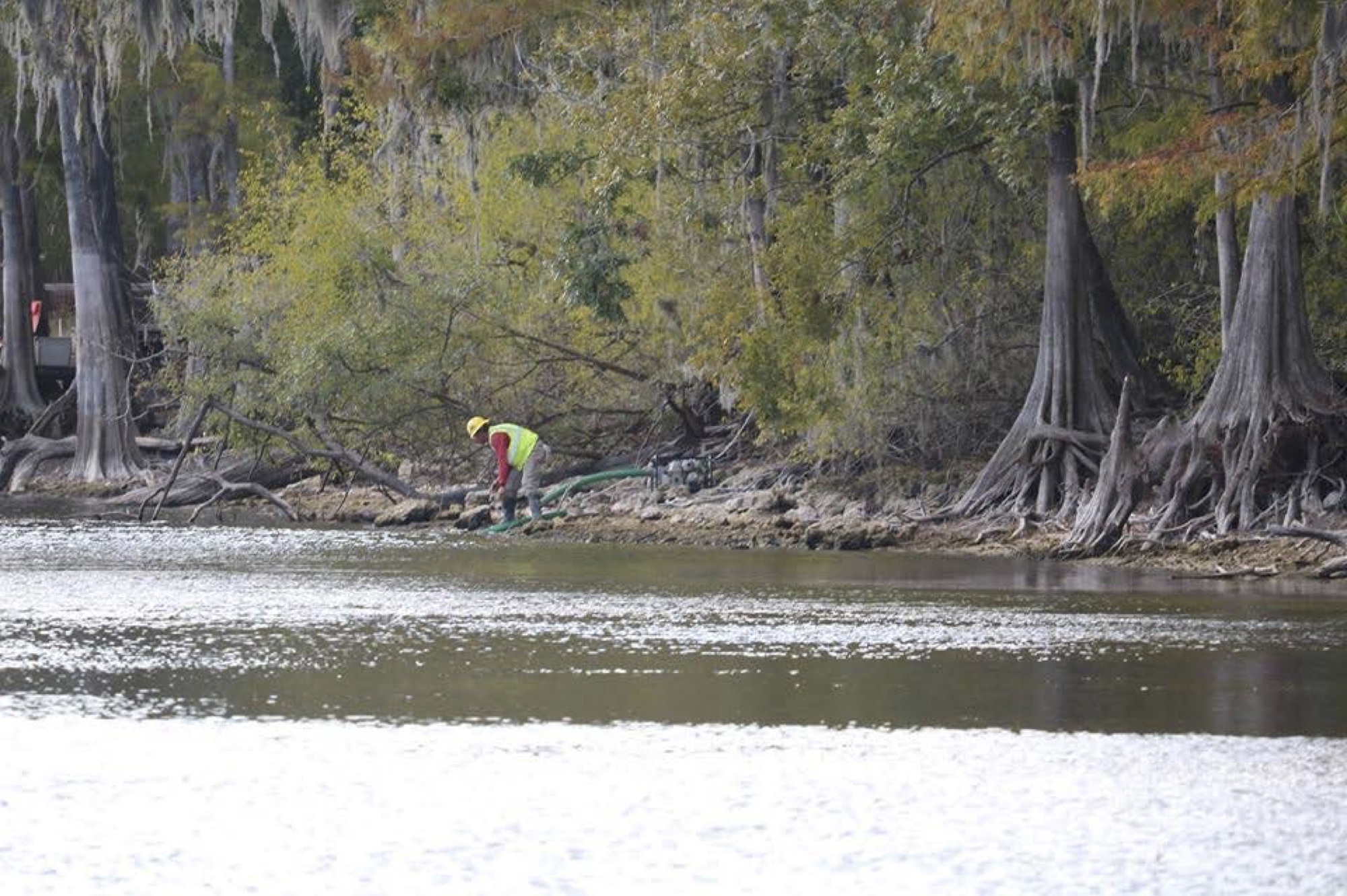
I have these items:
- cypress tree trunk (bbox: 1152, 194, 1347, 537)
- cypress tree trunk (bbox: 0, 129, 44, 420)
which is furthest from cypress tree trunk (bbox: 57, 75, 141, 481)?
cypress tree trunk (bbox: 1152, 194, 1347, 537)

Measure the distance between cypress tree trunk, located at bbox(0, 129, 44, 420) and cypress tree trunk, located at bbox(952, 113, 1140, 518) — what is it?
29.8 meters

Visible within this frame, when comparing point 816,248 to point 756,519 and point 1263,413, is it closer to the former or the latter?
point 756,519

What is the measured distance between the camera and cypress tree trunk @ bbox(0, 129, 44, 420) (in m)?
50.5

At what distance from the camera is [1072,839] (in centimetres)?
751

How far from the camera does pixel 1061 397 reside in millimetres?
25781

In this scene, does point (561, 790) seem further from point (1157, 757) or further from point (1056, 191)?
point (1056, 191)

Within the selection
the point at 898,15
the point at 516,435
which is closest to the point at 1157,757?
the point at 898,15

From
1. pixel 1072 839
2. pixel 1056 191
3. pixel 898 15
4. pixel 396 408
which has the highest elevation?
pixel 898 15

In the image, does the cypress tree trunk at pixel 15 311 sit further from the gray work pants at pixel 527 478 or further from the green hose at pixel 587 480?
the gray work pants at pixel 527 478

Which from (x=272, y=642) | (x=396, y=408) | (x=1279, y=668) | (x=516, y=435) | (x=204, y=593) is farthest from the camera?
(x=396, y=408)

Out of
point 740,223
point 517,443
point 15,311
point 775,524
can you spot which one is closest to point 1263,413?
point 775,524

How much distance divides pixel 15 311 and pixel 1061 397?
3120 centimetres

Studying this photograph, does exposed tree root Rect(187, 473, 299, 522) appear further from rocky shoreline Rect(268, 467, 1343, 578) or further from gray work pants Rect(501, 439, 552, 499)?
gray work pants Rect(501, 439, 552, 499)

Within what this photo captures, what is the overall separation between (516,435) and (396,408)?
6.14m
